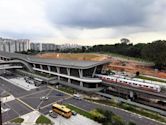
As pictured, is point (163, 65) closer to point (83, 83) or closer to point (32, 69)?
point (83, 83)

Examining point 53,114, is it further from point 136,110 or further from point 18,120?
point 136,110

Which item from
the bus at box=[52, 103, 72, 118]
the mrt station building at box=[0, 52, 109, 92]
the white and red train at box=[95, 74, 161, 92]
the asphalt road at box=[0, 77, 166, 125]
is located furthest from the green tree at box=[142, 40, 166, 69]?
the bus at box=[52, 103, 72, 118]

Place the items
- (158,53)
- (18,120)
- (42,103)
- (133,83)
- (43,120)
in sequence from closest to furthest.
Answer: (43,120) → (18,120) → (42,103) → (133,83) → (158,53)

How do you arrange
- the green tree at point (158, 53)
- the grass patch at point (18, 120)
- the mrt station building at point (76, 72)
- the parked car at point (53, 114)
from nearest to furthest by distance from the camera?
the grass patch at point (18, 120)
the parked car at point (53, 114)
the mrt station building at point (76, 72)
the green tree at point (158, 53)

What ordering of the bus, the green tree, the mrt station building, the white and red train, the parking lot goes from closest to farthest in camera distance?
1. the bus
2. the parking lot
3. the white and red train
4. the mrt station building
5. the green tree

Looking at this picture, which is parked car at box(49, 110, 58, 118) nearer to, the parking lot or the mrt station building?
the parking lot

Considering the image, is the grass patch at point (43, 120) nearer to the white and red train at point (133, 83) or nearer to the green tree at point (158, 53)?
the white and red train at point (133, 83)

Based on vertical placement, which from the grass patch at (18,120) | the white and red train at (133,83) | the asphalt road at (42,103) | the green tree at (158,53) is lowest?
the grass patch at (18,120)

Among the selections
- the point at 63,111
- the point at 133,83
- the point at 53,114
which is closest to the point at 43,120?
the point at 53,114

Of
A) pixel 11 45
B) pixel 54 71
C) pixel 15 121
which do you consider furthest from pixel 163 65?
pixel 11 45

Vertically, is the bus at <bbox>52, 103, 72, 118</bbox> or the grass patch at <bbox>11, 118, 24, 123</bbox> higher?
the bus at <bbox>52, 103, 72, 118</bbox>

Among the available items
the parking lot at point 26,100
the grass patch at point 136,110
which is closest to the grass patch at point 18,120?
the parking lot at point 26,100
